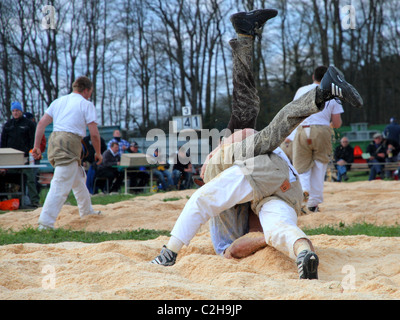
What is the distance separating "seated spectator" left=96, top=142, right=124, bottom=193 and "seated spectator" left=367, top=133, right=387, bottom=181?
7.72 meters

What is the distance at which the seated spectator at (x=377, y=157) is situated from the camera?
15.5 meters

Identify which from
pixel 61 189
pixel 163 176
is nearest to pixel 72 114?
pixel 61 189

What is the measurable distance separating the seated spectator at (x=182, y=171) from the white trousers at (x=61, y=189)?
7.26 meters

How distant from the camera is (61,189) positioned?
6344mm

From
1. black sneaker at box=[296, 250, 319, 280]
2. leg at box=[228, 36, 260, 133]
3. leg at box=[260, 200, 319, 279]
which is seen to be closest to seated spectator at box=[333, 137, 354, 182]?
leg at box=[228, 36, 260, 133]

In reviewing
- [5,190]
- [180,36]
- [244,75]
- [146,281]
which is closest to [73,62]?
[180,36]

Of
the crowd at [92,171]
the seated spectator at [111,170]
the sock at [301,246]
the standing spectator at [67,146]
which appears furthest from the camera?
the seated spectator at [111,170]

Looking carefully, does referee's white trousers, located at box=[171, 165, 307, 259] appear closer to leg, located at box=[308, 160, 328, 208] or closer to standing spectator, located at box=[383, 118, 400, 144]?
leg, located at box=[308, 160, 328, 208]

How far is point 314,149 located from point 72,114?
3365mm

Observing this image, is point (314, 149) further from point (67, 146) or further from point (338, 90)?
point (338, 90)

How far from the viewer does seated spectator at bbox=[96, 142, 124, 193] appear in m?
13.2

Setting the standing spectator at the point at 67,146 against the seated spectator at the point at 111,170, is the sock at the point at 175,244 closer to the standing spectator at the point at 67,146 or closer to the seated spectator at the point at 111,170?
the standing spectator at the point at 67,146

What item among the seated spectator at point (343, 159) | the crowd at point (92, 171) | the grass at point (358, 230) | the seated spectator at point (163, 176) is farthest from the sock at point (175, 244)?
Result: the seated spectator at point (343, 159)

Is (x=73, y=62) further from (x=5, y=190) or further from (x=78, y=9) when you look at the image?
(x=5, y=190)
